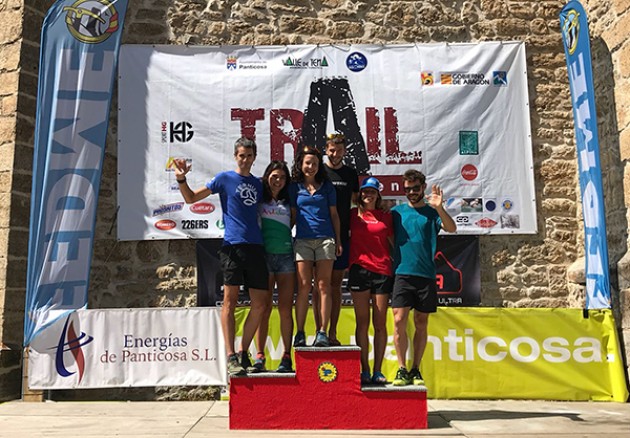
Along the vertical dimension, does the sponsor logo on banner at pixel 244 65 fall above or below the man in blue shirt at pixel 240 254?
above

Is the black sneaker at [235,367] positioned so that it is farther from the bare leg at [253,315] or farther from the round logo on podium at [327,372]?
the round logo on podium at [327,372]

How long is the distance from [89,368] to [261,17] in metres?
4.26

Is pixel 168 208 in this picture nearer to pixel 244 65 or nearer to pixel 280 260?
pixel 244 65

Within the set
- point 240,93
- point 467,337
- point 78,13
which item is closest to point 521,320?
point 467,337

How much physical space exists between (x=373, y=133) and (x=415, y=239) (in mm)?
2481

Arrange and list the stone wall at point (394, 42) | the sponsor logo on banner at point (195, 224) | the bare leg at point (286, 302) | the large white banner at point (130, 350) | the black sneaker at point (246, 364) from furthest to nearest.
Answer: the sponsor logo on banner at point (195, 224), the stone wall at point (394, 42), the large white banner at point (130, 350), the bare leg at point (286, 302), the black sneaker at point (246, 364)

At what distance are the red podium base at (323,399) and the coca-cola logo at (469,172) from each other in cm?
313

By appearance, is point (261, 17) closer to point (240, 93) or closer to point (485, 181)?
point (240, 93)

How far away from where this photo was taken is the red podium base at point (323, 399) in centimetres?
420

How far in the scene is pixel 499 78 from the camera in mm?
6879

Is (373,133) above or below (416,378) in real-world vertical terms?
above

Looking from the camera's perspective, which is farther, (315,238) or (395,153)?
(395,153)

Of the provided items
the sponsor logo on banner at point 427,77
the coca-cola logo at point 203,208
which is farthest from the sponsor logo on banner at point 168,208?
the sponsor logo on banner at point 427,77

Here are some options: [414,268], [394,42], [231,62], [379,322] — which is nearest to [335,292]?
[379,322]
